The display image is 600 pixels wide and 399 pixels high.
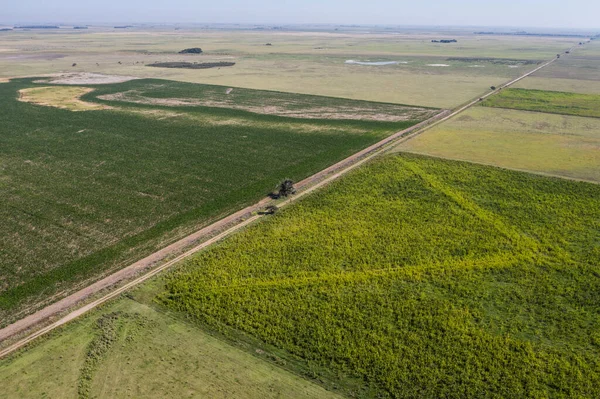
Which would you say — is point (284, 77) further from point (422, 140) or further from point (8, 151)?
point (8, 151)

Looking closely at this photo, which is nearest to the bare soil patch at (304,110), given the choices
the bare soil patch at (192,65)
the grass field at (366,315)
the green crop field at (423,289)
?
the green crop field at (423,289)

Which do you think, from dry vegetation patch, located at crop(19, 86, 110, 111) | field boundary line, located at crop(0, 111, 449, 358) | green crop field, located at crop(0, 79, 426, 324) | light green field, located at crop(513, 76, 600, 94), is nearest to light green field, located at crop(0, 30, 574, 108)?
light green field, located at crop(513, 76, 600, 94)

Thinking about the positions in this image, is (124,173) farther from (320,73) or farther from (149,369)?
(320,73)

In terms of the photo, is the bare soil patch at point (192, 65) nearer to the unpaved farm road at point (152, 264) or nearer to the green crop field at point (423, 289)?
the unpaved farm road at point (152, 264)

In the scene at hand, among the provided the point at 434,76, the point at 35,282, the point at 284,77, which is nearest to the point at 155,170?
the point at 35,282

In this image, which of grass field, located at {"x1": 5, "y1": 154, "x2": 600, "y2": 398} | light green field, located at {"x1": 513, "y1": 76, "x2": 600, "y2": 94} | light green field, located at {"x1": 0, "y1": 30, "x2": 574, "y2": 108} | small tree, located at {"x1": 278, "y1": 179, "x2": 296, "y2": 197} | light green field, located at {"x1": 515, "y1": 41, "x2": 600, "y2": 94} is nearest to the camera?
grass field, located at {"x1": 5, "y1": 154, "x2": 600, "y2": 398}

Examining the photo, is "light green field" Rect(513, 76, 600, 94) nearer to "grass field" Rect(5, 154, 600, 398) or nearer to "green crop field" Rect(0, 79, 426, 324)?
"green crop field" Rect(0, 79, 426, 324)
